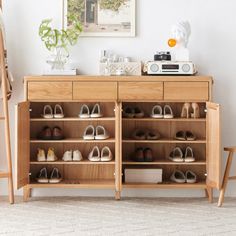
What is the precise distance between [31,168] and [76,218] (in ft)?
3.19

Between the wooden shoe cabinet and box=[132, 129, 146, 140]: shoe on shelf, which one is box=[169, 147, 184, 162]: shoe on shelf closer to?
the wooden shoe cabinet

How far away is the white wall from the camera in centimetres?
453

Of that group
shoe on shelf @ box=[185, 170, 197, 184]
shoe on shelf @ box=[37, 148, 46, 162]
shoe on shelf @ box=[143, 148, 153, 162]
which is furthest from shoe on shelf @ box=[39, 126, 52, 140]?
shoe on shelf @ box=[185, 170, 197, 184]

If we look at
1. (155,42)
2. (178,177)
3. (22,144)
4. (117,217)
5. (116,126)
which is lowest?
(117,217)

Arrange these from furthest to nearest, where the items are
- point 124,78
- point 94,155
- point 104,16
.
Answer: point 104,16 → point 94,155 → point 124,78

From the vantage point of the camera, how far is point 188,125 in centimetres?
454

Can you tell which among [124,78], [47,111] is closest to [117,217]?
[124,78]

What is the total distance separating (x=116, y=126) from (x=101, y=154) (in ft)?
1.20

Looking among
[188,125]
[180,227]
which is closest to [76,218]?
[180,227]

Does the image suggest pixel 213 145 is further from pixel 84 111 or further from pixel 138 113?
pixel 84 111

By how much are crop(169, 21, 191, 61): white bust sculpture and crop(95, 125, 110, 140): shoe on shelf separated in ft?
2.96

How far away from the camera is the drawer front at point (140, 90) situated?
13.8 feet

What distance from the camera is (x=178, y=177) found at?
14.4 ft

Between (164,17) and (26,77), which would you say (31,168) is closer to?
(26,77)
